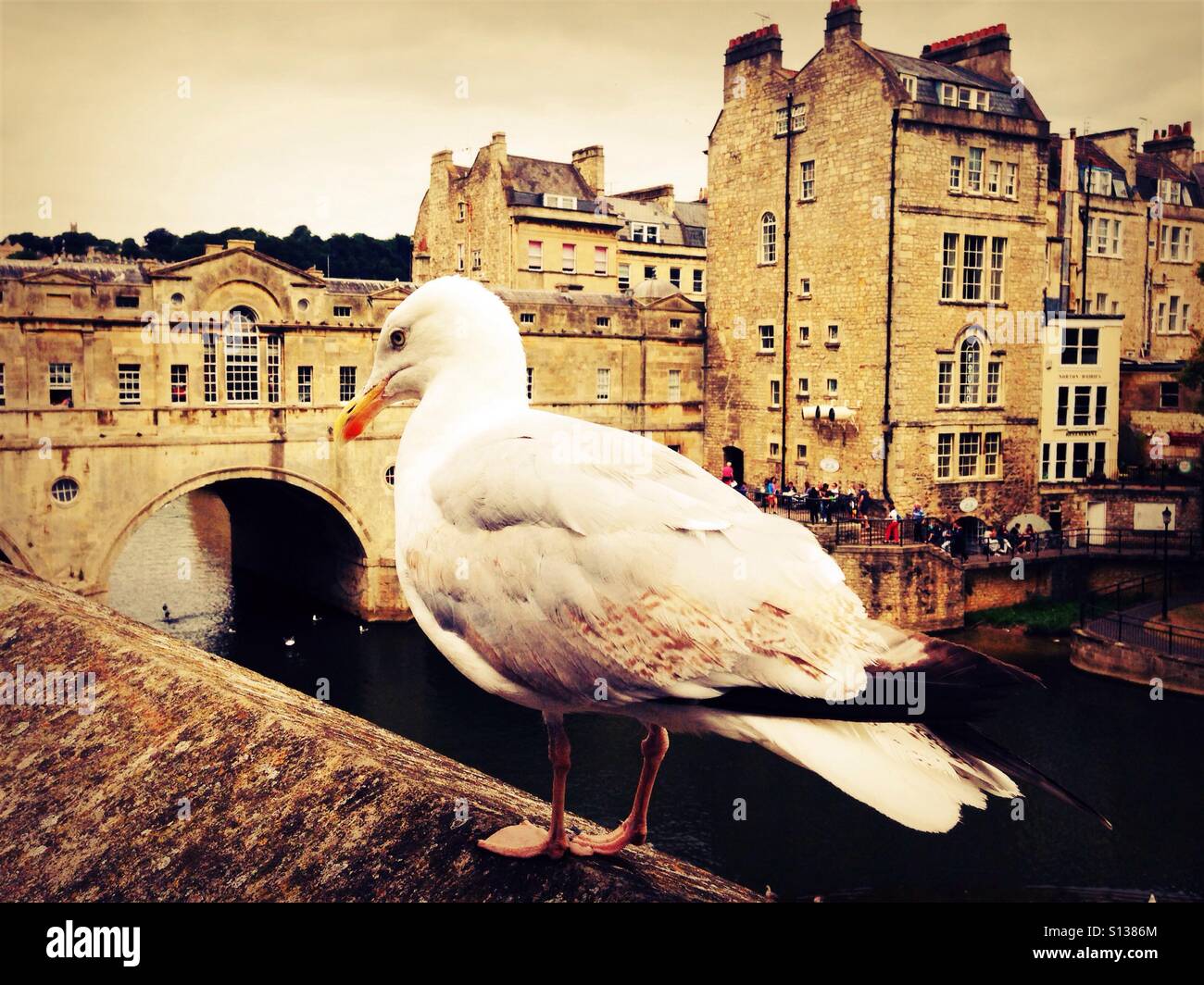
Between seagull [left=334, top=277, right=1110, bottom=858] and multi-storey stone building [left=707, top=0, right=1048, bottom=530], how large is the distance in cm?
2933

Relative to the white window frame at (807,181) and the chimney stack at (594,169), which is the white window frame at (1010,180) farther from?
the chimney stack at (594,169)

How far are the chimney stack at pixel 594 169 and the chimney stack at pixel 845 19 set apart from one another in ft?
53.9

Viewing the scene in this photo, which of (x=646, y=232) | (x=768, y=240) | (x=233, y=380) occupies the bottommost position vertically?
(x=233, y=380)

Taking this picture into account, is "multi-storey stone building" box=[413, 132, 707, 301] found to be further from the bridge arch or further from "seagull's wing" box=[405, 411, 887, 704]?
"seagull's wing" box=[405, 411, 887, 704]

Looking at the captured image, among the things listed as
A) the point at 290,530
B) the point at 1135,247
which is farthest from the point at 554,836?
the point at 1135,247

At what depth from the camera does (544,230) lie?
4259 centimetres

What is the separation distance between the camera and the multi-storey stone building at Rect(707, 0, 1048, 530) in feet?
102

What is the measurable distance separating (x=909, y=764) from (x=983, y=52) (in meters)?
36.6

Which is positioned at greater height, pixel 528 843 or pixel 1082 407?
pixel 1082 407

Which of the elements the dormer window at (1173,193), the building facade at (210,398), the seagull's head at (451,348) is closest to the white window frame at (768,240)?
the building facade at (210,398)

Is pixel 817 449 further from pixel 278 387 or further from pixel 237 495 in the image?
pixel 237 495

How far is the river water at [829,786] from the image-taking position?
15.7 meters

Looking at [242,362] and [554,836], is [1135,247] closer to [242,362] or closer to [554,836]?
[242,362]

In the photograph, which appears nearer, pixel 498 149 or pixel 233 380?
pixel 233 380
